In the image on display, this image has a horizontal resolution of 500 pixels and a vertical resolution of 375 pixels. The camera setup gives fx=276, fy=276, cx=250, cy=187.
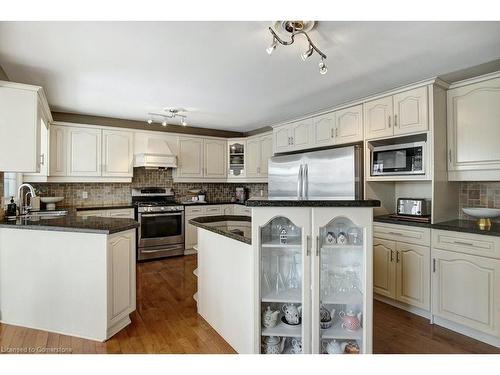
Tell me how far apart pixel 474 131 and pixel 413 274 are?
4.62 ft

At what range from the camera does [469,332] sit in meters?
2.26

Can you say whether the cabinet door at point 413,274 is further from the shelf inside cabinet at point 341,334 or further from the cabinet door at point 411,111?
the shelf inside cabinet at point 341,334

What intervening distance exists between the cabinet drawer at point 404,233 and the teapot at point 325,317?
1401mm

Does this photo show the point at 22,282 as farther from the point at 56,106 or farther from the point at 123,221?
→ the point at 56,106

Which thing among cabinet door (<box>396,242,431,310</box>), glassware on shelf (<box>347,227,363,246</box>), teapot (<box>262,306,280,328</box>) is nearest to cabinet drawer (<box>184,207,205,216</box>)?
cabinet door (<box>396,242,431,310</box>)

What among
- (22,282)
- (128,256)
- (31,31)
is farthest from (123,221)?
(31,31)

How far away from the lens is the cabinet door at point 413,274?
2.52m

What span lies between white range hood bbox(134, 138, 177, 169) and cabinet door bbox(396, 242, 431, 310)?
3623mm

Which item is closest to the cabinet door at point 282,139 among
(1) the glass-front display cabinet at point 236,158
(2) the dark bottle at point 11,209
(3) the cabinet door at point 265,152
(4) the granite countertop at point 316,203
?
(3) the cabinet door at point 265,152

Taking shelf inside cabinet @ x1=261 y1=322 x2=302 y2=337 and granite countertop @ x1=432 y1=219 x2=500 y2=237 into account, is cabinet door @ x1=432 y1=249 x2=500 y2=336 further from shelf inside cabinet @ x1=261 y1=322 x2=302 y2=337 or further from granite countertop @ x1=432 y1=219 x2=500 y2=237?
shelf inside cabinet @ x1=261 y1=322 x2=302 y2=337

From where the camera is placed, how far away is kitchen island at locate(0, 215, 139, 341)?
6.97 ft

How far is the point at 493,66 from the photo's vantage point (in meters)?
2.34

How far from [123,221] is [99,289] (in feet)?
1.91

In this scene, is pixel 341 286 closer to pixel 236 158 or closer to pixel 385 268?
pixel 385 268
